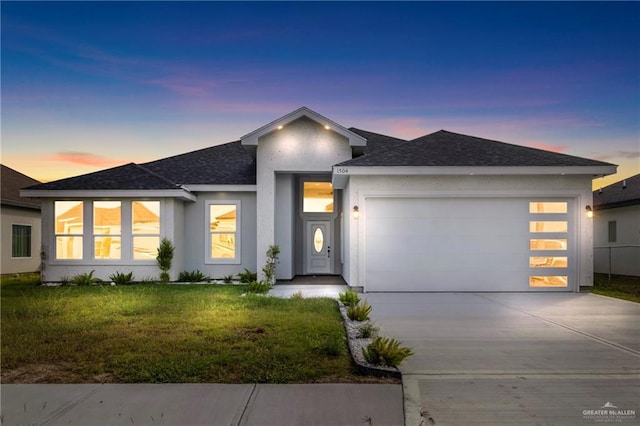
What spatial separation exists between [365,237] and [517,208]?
14.8 ft

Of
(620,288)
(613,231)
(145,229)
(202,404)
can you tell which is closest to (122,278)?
(145,229)

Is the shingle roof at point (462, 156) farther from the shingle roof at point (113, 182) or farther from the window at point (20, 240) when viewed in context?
the window at point (20, 240)

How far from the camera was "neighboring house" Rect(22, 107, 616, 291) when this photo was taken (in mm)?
13031

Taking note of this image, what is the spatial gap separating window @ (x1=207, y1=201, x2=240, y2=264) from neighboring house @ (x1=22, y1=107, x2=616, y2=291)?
0.04 meters

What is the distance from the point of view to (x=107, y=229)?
15.7 m

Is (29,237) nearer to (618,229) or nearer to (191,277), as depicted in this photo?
(191,277)

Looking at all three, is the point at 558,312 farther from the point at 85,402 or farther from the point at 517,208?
the point at 85,402

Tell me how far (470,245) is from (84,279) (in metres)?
12.3

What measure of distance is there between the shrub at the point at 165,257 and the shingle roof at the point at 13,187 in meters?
7.80

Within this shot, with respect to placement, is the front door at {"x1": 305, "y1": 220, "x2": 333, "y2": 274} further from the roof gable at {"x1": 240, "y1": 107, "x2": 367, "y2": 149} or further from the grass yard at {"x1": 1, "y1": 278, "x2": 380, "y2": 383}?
the grass yard at {"x1": 1, "y1": 278, "x2": 380, "y2": 383}

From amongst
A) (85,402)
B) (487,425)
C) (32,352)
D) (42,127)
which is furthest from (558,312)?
(42,127)

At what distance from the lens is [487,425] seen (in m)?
3.90

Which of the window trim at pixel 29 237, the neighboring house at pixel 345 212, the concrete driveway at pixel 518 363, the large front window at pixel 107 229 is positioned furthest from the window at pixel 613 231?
the window trim at pixel 29 237

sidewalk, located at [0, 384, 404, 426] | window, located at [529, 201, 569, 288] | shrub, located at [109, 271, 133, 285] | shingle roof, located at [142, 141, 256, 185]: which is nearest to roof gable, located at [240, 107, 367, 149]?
shingle roof, located at [142, 141, 256, 185]
